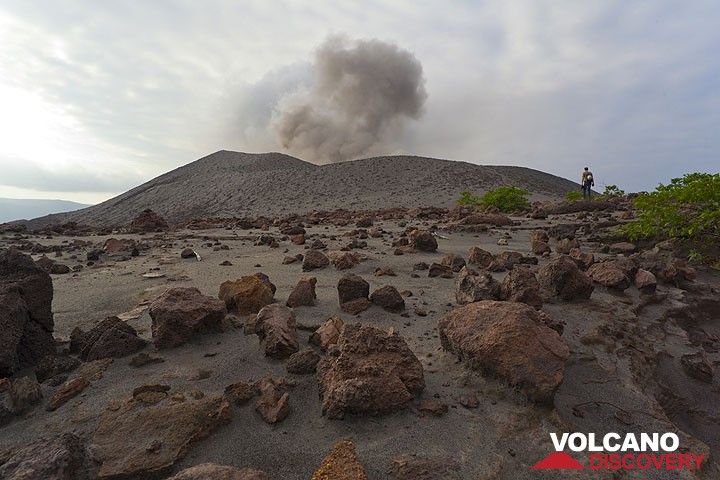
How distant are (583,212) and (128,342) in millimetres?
13344

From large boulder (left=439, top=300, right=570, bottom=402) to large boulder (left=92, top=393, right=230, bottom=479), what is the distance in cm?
158

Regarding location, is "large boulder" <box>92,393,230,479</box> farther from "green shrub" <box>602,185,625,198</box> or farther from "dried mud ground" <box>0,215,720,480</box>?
"green shrub" <box>602,185,625,198</box>

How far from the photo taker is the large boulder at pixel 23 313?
9.58 ft

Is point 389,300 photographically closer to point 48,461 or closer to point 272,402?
point 272,402

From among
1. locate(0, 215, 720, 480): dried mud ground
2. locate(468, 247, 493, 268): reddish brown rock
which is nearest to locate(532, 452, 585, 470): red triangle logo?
locate(0, 215, 720, 480): dried mud ground

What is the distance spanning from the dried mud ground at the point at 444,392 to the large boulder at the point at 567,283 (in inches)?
4.2

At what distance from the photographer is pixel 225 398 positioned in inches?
98.5

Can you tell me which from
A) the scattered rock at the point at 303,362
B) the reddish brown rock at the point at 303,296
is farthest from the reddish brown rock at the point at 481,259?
Answer: the scattered rock at the point at 303,362

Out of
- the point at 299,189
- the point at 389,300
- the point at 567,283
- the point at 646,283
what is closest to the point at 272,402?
the point at 389,300

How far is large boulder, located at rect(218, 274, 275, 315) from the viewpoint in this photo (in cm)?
399

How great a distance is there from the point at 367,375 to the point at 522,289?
1.99 meters

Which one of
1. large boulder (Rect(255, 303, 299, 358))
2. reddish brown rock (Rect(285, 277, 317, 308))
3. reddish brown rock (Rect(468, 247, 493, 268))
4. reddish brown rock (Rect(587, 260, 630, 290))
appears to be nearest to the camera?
large boulder (Rect(255, 303, 299, 358))

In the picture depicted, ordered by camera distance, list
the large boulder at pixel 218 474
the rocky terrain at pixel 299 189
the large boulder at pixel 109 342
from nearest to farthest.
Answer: the large boulder at pixel 218 474 < the large boulder at pixel 109 342 < the rocky terrain at pixel 299 189

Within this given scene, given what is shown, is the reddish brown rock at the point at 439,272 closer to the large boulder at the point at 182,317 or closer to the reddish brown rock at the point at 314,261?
the reddish brown rock at the point at 314,261
